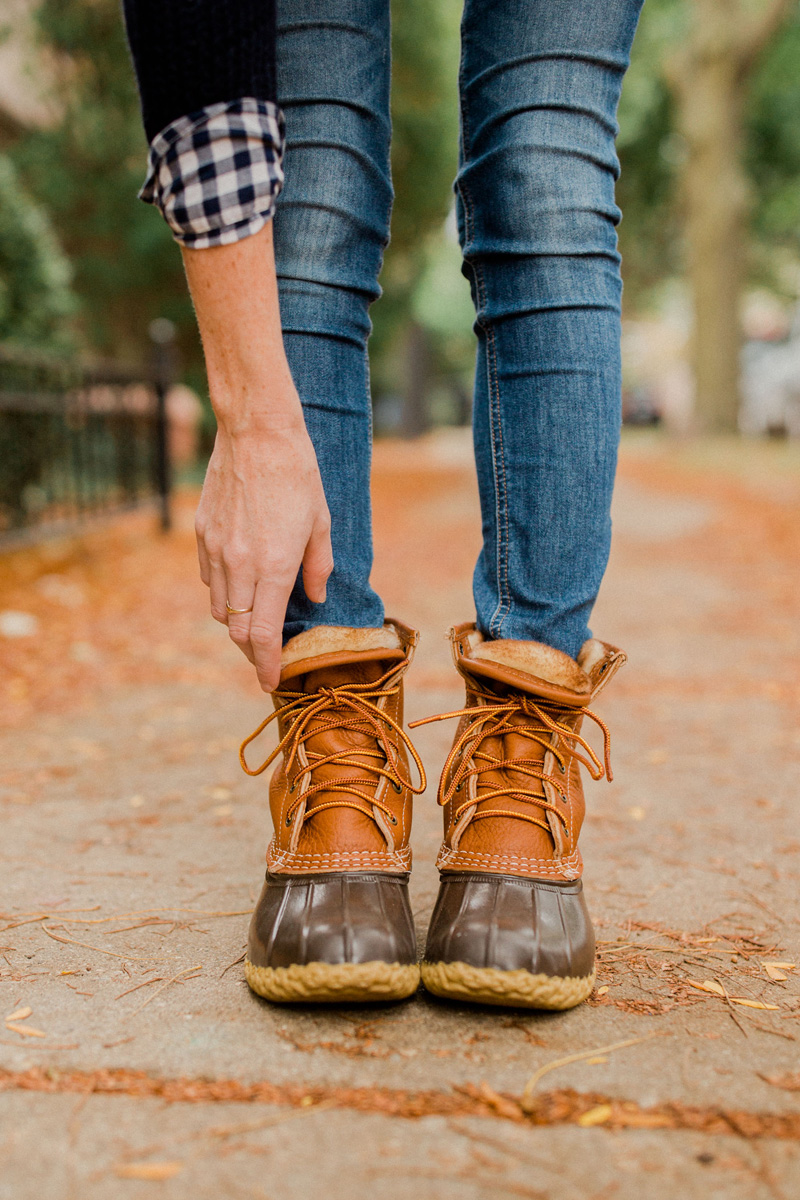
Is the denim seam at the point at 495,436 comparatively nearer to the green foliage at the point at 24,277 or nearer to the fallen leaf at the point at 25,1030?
the fallen leaf at the point at 25,1030

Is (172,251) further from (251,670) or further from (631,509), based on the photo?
Answer: (251,670)

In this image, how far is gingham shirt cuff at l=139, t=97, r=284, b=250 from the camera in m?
0.86

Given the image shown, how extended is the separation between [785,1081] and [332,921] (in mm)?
424

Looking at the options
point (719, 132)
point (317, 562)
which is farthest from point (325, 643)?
point (719, 132)

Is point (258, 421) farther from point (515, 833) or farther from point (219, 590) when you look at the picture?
point (515, 833)

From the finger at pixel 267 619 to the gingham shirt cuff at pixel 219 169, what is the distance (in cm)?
32

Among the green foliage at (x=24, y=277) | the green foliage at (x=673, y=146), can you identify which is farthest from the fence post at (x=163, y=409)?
the green foliage at (x=673, y=146)

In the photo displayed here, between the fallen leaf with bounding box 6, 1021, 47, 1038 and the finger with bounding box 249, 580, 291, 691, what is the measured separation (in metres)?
0.40

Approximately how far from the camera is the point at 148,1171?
71cm

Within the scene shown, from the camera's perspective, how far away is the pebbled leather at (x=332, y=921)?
94cm

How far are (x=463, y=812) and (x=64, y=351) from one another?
4.56 metres

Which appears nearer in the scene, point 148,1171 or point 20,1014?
point 148,1171

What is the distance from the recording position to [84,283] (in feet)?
28.9

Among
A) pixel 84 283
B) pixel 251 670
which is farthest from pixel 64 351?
pixel 84 283
